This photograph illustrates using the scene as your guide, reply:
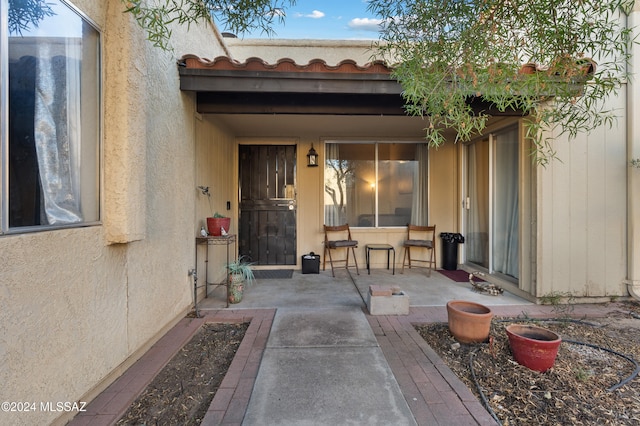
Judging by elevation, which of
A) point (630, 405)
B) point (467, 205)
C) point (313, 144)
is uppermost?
point (313, 144)

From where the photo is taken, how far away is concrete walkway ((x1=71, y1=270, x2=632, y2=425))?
5.23 feet

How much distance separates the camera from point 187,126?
125 inches

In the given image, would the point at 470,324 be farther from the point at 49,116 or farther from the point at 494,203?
the point at 49,116

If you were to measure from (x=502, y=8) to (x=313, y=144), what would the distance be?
3.50 meters

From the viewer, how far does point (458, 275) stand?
4547 mm

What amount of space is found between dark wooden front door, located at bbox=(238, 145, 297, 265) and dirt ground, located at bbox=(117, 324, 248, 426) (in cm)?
239

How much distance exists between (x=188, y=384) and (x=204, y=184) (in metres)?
2.35

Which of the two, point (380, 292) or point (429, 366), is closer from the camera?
point (429, 366)

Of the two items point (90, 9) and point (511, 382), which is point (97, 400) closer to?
point (90, 9)

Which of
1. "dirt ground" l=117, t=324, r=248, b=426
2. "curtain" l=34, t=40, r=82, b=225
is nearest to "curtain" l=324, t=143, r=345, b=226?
"dirt ground" l=117, t=324, r=248, b=426

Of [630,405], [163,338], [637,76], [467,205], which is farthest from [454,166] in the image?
[163,338]

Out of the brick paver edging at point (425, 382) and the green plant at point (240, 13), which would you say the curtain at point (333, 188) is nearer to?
the brick paver edging at point (425, 382)

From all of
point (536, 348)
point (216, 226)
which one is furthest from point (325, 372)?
point (216, 226)

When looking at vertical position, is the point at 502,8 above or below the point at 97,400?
above
